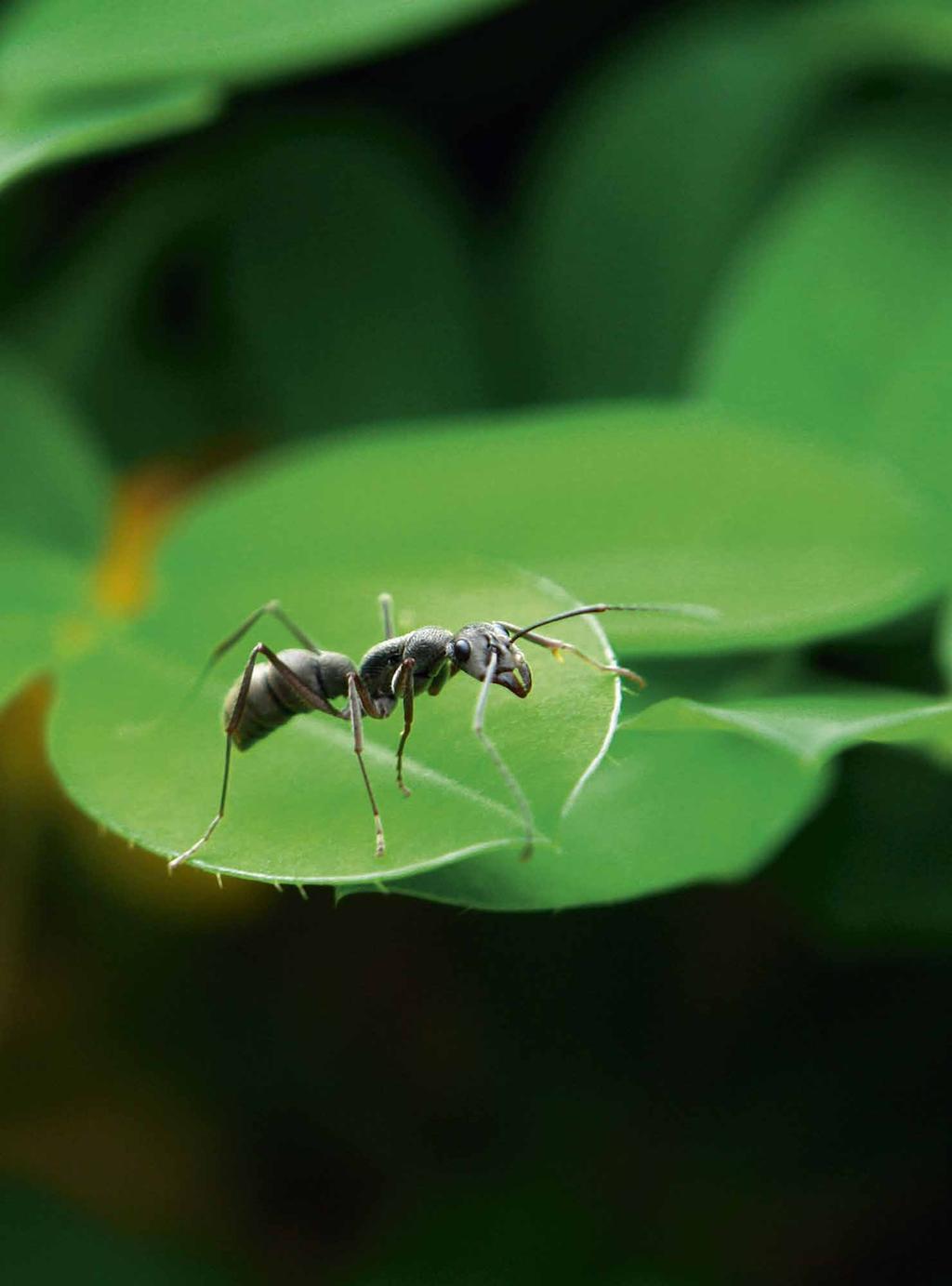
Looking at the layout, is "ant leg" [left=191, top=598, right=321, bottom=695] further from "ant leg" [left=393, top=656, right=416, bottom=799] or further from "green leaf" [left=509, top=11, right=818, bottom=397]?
"green leaf" [left=509, top=11, right=818, bottom=397]

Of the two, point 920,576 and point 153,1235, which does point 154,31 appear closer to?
point 920,576

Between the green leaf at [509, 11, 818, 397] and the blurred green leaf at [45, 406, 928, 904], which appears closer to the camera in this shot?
the blurred green leaf at [45, 406, 928, 904]

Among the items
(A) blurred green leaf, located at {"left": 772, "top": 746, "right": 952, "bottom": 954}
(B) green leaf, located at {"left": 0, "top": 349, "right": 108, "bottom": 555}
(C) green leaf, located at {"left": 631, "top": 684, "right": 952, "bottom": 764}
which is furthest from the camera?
(B) green leaf, located at {"left": 0, "top": 349, "right": 108, "bottom": 555}

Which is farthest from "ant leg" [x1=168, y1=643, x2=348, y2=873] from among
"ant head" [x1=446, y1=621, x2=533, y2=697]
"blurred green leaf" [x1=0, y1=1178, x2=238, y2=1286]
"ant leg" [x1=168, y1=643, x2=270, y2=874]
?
"blurred green leaf" [x1=0, y1=1178, x2=238, y2=1286]

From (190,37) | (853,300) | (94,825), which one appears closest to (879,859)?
(853,300)

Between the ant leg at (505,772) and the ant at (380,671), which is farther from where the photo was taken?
the ant at (380,671)

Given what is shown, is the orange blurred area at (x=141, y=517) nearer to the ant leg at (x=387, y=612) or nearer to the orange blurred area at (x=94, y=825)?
the orange blurred area at (x=94, y=825)

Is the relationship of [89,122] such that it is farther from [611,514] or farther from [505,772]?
[505,772]

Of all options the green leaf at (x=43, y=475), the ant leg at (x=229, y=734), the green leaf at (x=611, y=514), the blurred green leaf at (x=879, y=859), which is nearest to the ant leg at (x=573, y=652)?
the green leaf at (x=611, y=514)
